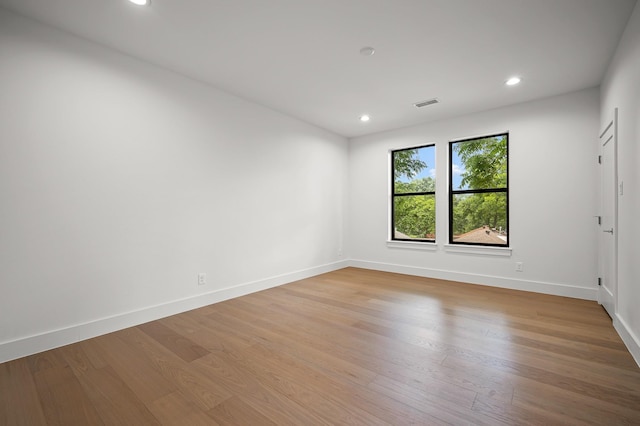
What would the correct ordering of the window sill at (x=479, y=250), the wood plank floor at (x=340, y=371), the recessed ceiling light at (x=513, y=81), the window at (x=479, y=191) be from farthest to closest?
the window at (x=479, y=191)
the window sill at (x=479, y=250)
the recessed ceiling light at (x=513, y=81)
the wood plank floor at (x=340, y=371)

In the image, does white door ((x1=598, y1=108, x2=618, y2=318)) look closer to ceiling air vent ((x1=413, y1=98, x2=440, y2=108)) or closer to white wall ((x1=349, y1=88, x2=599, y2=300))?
Result: white wall ((x1=349, y1=88, x2=599, y2=300))

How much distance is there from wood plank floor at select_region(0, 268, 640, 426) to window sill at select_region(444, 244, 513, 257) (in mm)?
1063

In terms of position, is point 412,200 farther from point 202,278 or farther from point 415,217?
point 202,278

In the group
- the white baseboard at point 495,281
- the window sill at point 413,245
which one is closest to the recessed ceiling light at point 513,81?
the window sill at point 413,245

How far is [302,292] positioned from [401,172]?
9.53 feet

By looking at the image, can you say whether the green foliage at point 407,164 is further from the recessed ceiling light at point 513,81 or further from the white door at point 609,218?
the white door at point 609,218

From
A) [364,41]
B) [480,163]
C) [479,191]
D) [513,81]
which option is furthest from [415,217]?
[364,41]

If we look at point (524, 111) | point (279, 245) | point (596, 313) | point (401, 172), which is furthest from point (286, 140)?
point (596, 313)

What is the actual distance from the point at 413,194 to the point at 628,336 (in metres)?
3.29

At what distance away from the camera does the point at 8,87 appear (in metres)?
2.23

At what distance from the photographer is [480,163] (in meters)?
4.56

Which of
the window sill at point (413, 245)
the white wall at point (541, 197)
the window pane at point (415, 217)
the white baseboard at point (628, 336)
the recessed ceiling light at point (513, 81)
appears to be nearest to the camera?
the white baseboard at point (628, 336)

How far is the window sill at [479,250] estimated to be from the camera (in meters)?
4.20

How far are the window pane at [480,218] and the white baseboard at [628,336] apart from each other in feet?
5.85
